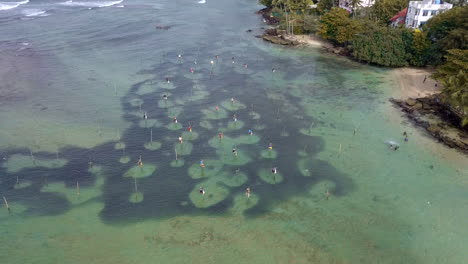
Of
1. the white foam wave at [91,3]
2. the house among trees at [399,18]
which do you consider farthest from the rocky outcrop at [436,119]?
the white foam wave at [91,3]

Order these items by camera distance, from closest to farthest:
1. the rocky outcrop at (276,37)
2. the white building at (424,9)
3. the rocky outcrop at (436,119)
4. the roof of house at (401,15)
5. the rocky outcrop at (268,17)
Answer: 1. the rocky outcrop at (436,119)
2. the white building at (424,9)
3. the roof of house at (401,15)
4. the rocky outcrop at (276,37)
5. the rocky outcrop at (268,17)

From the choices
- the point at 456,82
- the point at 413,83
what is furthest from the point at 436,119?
the point at 413,83

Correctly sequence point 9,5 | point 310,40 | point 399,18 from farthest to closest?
point 9,5 → point 310,40 → point 399,18

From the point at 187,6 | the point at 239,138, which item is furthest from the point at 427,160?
the point at 187,6

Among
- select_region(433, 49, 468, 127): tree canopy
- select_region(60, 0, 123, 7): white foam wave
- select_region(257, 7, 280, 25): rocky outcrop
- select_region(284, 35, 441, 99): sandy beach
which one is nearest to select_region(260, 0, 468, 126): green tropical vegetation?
select_region(433, 49, 468, 127): tree canopy

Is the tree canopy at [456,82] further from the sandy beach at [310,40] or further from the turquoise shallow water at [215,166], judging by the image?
the sandy beach at [310,40]

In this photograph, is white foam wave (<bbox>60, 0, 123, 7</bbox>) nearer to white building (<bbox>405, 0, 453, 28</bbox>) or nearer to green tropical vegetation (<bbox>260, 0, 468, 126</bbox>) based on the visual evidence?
green tropical vegetation (<bbox>260, 0, 468, 126</bbox>)

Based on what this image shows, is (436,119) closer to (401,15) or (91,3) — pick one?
(401,15)
